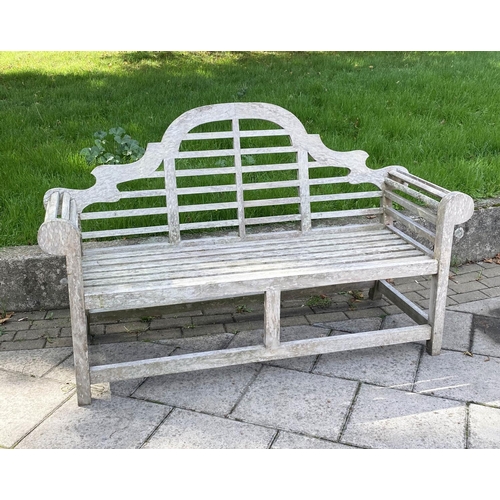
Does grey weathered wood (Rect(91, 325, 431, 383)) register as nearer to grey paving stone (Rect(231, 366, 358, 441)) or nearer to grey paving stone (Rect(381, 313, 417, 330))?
grey paving stone (Rect(231, 366, 358, 441))

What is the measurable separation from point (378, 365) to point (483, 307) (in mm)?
1121

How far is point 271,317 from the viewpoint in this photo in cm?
323

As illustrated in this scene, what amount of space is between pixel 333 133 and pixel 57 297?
3.02m

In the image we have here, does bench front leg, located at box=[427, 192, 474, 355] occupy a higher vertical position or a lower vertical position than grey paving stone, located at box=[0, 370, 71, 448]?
higher

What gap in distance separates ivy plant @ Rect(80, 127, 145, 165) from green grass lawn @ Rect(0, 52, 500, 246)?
0.14 m

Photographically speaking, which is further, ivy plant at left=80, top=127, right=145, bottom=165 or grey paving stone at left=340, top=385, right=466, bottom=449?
ivy plant at left=80, top=127, right=145, bottom=165

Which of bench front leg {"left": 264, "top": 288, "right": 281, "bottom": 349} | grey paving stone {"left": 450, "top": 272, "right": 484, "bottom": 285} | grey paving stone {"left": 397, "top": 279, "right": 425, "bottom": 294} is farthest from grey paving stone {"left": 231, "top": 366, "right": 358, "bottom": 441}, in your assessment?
grey paving stone {"left": 450, "top": 272, "right": 484, "bottom": 285}

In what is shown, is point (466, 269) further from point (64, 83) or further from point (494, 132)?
point (64, 83)

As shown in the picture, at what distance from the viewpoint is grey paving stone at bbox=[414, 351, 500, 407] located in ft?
10.5

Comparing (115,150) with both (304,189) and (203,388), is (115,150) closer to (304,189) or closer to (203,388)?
(304,189)

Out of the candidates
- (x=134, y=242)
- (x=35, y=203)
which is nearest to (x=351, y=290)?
(x=134, y=242)

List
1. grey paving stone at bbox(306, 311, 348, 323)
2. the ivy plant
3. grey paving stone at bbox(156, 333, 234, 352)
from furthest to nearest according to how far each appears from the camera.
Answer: the ivy plant
grey paving stone at bbox(306, 311, 348, 323)
grey paving stone at bbox(156, 333, 234, 352)

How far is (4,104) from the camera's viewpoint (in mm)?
6387

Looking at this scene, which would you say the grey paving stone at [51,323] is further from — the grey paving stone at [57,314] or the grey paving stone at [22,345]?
the grey paving stone at [22,345]
